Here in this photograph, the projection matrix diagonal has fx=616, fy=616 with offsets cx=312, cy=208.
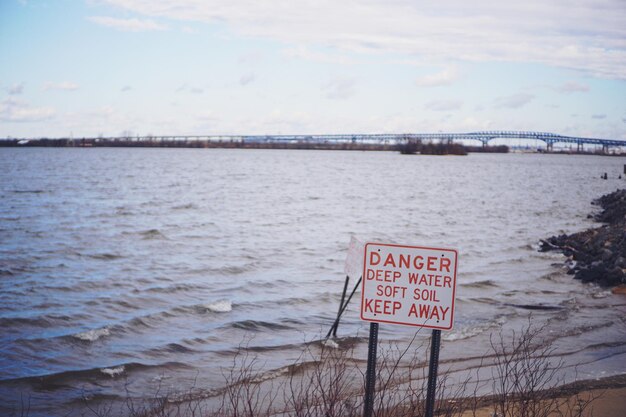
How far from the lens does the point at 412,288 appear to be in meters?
4.29

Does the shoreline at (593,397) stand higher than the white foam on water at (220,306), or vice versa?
the shoreline at (593,397)

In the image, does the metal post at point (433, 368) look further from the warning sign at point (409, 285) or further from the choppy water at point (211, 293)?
the choppy water at point (211, 293)

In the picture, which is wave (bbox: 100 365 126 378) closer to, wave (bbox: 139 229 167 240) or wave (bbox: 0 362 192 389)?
wave (bbox: 0 362 192 389)

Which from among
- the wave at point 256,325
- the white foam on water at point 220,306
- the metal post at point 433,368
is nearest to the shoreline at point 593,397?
the metal post at point 433,368

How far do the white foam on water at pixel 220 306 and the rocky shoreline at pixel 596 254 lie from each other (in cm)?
905

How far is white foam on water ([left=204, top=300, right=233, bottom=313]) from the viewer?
13.1 meters

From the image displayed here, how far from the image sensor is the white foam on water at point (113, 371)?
30.2 feet

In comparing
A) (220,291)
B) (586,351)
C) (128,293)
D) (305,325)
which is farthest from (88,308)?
(586,351)

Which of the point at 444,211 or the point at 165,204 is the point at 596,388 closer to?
the point at 444,211

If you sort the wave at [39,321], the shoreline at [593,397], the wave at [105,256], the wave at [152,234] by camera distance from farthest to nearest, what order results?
the wave at [152,234] < the wave at [105,256] < the wave at [39,321] < the shoreline at [593,397]

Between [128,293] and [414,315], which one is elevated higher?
[414,315]

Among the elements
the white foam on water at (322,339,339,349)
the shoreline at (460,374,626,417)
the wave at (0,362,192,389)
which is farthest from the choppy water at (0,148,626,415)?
the shoreline at (460,374,626,417)

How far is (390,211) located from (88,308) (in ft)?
82.4

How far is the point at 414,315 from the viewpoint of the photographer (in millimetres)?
4289
